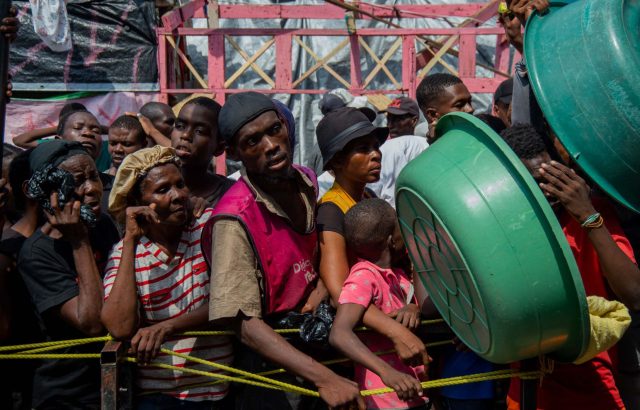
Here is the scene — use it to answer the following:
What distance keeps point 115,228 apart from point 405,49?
6.26 metres

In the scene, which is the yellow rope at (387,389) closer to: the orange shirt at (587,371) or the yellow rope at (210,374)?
the yellow rope at (210,374)

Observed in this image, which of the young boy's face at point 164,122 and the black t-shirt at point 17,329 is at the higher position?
the young boy's face at point 164,122

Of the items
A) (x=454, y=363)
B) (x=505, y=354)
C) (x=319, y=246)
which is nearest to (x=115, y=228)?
(x=319, y=246)

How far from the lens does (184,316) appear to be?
9.87 ft

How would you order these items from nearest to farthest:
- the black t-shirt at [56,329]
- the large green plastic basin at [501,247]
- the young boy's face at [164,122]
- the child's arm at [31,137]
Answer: the large green plastic basin at [501,247] → the black t-shirt at [56,329] → the young boy's face at [164,122] → the child's arm at [31,137]

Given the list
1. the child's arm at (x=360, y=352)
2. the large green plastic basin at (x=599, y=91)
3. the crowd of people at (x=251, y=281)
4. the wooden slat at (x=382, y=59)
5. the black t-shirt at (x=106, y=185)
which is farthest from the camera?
the wooden slat at (x=382, y=59)

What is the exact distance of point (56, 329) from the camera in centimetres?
317

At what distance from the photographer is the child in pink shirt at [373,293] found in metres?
2.91

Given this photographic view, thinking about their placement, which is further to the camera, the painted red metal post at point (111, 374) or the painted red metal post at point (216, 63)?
the painted red metal post at point (216, 63)

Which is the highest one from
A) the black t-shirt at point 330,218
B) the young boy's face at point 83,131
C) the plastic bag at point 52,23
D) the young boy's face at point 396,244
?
the plastic bag at point 52,23

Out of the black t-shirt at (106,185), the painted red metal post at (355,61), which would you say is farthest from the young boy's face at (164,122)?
the painted red metal post at (355,61)

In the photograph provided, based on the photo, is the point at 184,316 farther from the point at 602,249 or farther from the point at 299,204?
the point at 602,249

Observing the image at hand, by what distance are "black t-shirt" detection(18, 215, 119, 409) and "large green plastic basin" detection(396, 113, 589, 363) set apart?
1.50m

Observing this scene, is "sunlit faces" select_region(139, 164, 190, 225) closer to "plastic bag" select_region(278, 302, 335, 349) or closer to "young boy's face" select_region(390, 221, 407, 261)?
"plastic bag" select_region(278, 302, 335, 349)
